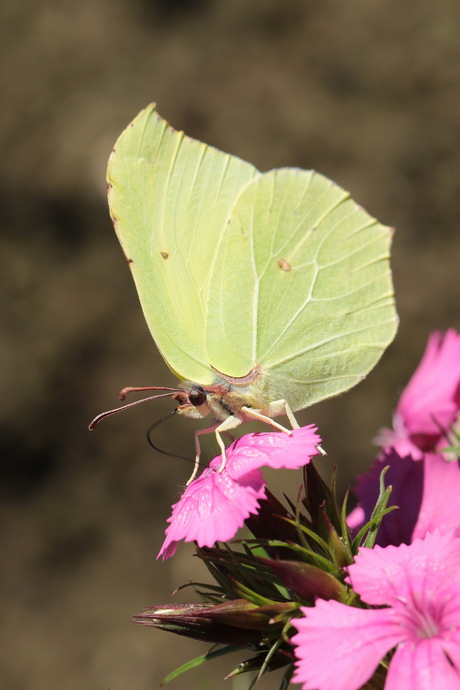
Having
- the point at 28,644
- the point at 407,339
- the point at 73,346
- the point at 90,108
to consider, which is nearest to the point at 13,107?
the point at 90,108

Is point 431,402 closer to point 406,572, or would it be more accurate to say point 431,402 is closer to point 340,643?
point 406,572

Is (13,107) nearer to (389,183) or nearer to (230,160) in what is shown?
(389,183)

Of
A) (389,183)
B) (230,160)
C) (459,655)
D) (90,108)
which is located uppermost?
(90,108)

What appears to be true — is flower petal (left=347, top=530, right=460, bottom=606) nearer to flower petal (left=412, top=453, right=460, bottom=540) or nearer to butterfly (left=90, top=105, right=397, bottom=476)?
flower petal (left=412, top=453, right=460, bottom=540)

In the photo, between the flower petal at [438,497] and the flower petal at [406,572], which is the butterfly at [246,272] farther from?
the flower petal at [406,572]

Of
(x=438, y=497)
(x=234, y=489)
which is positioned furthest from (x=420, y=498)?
(x=234, y=489)

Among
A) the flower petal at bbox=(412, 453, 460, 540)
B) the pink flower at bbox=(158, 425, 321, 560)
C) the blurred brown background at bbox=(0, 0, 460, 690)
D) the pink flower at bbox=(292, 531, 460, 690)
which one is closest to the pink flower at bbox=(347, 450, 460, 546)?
the flower petal at bbox=(412, 453, 460, 540)
